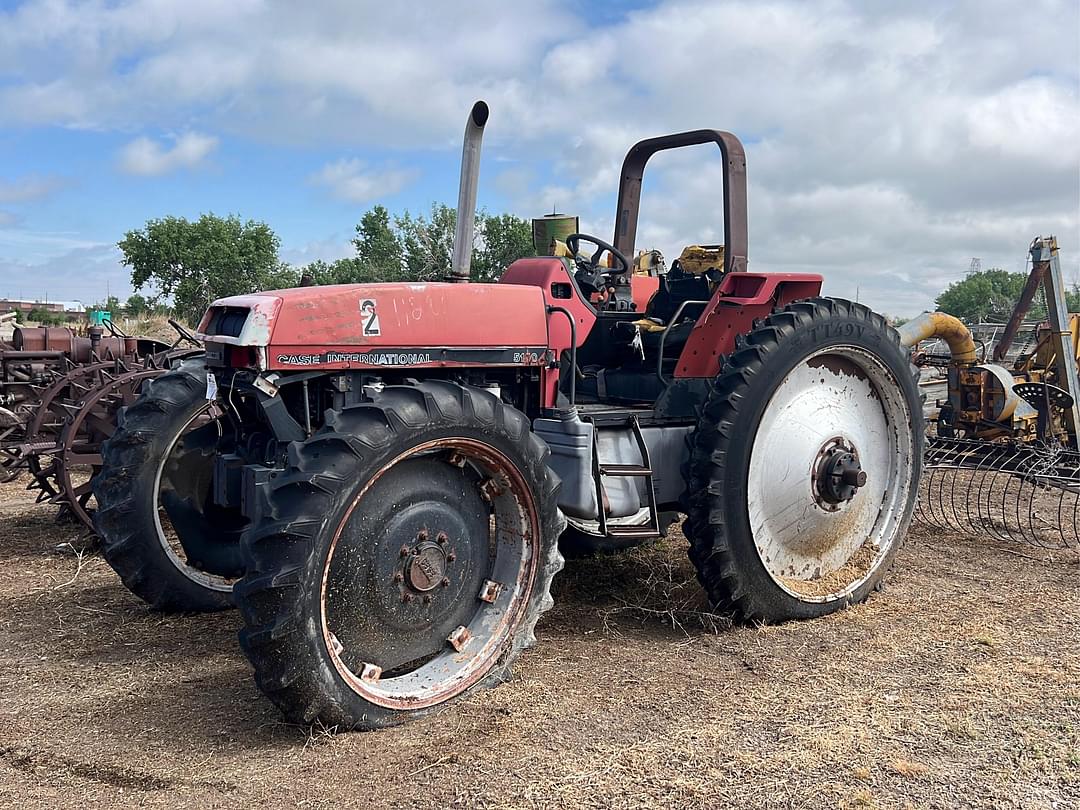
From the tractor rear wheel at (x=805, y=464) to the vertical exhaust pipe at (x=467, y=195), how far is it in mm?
1356

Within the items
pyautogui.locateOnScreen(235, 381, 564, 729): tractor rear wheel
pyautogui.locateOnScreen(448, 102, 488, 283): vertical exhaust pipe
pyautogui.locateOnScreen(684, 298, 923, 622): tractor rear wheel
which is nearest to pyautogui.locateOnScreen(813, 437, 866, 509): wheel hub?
pyautogui.locateOnScreen(684, 298, 923, 622): tractor rear wheel

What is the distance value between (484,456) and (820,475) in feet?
6.78

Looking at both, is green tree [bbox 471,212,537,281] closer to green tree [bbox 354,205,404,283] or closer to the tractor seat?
green tree [bbox 354,205,404,283]

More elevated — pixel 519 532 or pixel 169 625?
pixel 519 532

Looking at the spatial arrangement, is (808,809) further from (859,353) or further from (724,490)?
(859,353)

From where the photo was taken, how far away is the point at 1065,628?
4.91m

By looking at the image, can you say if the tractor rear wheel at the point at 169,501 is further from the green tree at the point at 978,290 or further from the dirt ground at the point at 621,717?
the green tree at the point at 978,290

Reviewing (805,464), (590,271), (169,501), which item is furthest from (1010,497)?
(169,501)

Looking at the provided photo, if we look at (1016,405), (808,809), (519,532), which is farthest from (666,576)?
(1016,405)

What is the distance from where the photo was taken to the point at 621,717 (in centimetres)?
378

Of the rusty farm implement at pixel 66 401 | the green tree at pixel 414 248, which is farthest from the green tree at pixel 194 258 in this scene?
the rusty farm implement at pixel 66 401

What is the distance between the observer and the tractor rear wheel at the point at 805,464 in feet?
15.3

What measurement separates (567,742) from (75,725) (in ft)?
6.30

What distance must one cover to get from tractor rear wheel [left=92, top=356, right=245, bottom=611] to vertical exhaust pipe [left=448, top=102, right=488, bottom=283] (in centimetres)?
139
